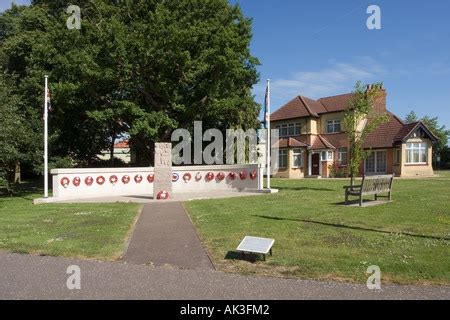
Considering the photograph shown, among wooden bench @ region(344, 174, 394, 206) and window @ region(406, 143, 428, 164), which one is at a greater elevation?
window @ region(406, 143, 428, 164)

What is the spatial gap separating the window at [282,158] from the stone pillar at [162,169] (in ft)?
86.8

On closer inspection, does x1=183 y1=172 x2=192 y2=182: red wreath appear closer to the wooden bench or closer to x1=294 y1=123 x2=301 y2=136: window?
→ the wooden bench

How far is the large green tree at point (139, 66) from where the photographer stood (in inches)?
1005

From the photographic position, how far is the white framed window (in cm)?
4553

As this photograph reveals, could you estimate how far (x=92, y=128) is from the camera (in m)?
33.1

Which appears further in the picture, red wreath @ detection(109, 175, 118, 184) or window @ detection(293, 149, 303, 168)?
window @ detection(293, 149, 303, 168)

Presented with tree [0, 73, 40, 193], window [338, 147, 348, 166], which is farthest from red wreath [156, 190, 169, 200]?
window [338, 147, 348, 166]

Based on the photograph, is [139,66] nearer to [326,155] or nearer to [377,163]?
[326,155]

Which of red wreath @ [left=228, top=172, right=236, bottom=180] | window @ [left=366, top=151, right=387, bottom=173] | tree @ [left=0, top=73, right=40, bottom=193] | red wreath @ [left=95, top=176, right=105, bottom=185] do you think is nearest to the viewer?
tree @ [left=0, top=73, right=40, bottom=193]

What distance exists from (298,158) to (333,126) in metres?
4.76

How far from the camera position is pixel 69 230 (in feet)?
36.4

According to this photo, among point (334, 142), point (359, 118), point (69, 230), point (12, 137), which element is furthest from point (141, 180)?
point (334, 142)

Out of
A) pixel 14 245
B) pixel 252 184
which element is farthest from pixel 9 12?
pixel 14 245

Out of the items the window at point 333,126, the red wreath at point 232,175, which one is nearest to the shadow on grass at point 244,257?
the red wreath at point 232,175
